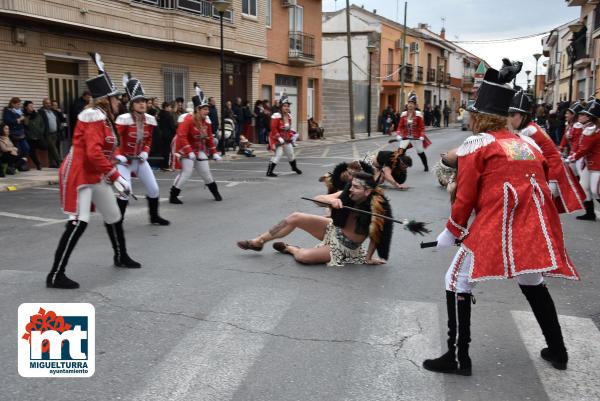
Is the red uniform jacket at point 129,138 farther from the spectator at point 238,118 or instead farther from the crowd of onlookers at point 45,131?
the spectator at point 238,118

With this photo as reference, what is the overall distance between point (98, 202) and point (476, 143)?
12.3 feet

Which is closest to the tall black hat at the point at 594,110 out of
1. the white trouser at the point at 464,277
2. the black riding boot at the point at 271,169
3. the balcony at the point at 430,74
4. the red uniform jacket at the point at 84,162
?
the white trouser at the point at 464,277

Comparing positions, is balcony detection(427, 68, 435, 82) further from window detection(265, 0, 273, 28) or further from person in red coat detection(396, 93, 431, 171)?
person in red coat detection(396, 93, 431, 171)

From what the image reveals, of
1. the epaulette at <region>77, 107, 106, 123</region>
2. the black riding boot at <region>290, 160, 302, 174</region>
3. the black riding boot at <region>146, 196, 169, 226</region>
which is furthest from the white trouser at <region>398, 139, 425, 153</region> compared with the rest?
the epaulette at <region>77, 107, 106, 123</region>

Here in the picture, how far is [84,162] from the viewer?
5855 millimetres

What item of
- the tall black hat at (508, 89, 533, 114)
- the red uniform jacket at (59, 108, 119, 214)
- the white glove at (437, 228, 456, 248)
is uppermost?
the tall black hat at (508, 89, 533, 114)

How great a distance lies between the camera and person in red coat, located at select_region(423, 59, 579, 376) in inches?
149

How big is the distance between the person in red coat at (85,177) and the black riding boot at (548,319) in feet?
12.5

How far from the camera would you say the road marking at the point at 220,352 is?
372cm

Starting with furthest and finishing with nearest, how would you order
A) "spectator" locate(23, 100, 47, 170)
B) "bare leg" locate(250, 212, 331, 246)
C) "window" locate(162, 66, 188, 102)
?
"window" locate(162, 66, 188, 102), "spectator" locate(23, 100, 47, 170), "bare leg" locate(250, 212, 331, 246)

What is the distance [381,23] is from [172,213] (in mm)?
41351

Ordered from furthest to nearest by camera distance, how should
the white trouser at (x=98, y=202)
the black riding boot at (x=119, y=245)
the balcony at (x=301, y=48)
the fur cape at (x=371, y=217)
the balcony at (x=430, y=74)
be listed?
the balcony at (x=430, y=74) < the balcony at (x=301, y=48) < the black riding boot at (x=119, y=245) < the fur cape at (x=371, y=217) < the white trouser at (x=98, y=202)

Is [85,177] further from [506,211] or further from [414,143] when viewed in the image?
[414,143]

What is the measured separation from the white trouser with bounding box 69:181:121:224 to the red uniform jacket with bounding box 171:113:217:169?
4.76m
